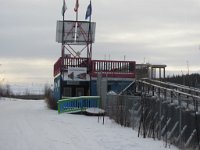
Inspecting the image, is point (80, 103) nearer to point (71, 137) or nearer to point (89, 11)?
point (89, 11)

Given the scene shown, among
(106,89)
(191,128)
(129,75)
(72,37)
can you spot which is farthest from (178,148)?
(72,37)

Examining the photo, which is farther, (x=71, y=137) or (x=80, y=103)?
(x=80, y=103)

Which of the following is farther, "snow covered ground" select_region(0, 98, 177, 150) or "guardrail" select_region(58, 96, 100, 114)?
"guardrail" select_region(58, 96, 100, 114)

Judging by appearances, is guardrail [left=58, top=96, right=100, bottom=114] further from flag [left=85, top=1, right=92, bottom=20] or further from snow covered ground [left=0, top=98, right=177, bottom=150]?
flag [left=85, top=1, right=92, bottom=20]

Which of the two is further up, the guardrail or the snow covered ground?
the guardrail

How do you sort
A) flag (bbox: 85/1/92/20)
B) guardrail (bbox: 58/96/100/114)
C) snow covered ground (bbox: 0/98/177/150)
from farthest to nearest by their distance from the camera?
1. flag (bbox: 85/1/92/20)
2. guardrail (bbox: 58/96/100/114)
3. snow covered ground (bbox: 0/98/177/150)

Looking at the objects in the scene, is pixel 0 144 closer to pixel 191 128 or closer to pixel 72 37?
pixel 191 128

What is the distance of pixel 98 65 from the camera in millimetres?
34312

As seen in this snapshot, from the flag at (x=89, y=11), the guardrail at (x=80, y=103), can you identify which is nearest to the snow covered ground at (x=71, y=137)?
the guardrail at (x=80, y=103)

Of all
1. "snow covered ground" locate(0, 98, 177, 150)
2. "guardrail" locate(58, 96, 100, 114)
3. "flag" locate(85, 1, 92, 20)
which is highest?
"flag" locate(85, 1, 92, 20)

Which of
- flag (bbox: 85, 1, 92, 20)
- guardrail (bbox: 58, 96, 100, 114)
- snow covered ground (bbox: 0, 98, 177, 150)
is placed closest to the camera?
snow covered ground (bbox: 0, 98, 177, 150)

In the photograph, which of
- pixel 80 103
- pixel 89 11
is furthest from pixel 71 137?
pixel 89 11

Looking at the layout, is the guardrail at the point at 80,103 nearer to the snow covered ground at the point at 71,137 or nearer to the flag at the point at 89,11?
the snow covered ground at the point at 71,137

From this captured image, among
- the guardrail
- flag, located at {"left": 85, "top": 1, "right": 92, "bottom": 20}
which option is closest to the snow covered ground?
the guardrail
